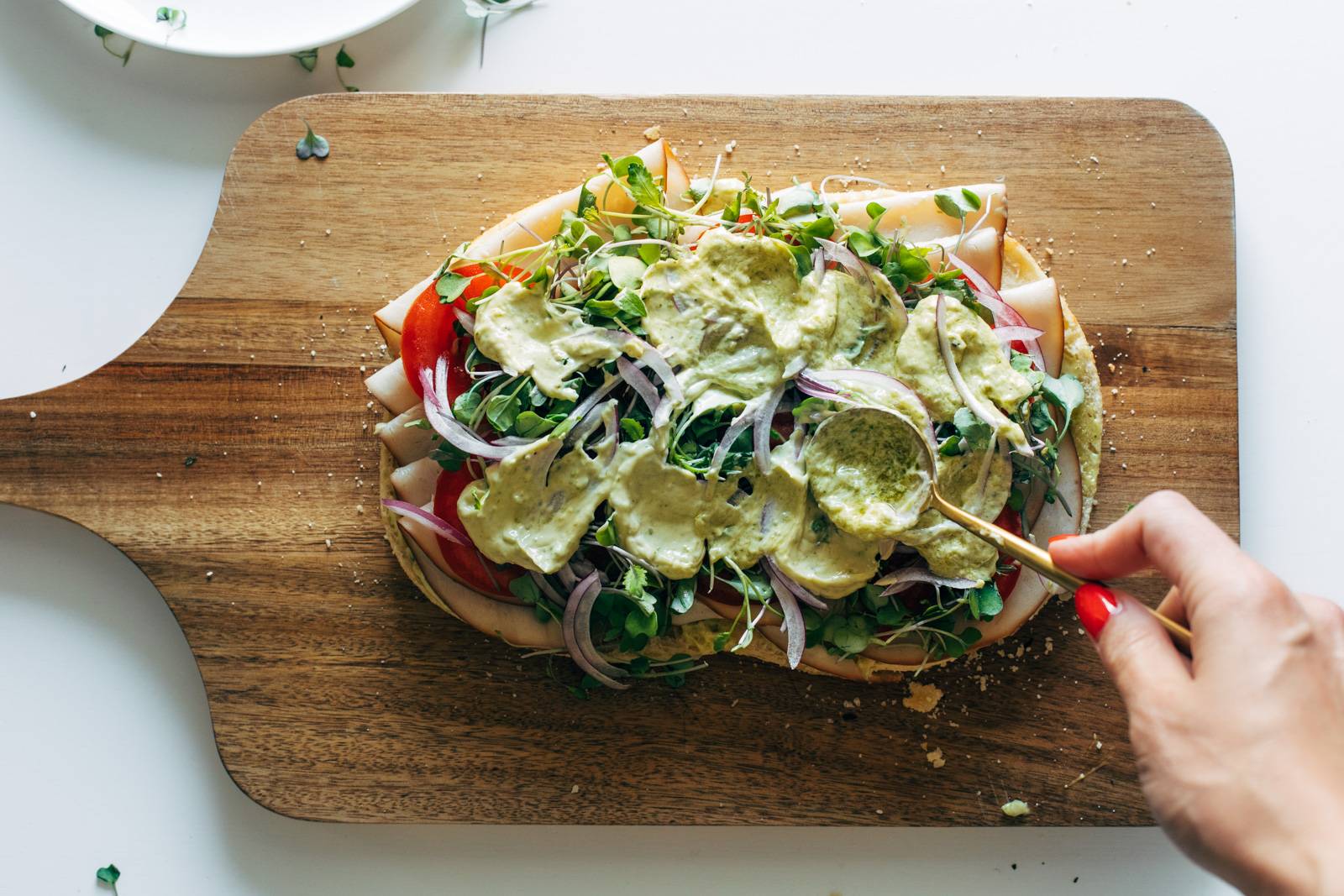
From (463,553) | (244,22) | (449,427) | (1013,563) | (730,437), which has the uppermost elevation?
(244,22)

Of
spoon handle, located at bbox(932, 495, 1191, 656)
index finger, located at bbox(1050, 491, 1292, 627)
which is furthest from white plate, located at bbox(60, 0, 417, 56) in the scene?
index finger, located at bbox(1050, 491, 1292, 627)

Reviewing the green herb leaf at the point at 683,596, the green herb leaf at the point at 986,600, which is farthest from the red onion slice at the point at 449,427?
the green herb leaf at the point at 986,600

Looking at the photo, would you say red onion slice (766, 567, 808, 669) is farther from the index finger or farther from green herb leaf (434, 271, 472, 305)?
green herb leaf (434, 271, 472, 305)

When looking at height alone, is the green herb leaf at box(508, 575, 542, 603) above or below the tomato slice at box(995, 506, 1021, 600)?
below

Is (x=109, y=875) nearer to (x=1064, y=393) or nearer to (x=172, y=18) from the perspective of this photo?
(x=172, y=18)

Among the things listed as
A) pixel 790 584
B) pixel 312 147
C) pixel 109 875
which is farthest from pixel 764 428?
pixel 109 875

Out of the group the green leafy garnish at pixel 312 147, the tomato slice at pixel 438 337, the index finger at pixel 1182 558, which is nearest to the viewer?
the index finger at pixel 1182 558

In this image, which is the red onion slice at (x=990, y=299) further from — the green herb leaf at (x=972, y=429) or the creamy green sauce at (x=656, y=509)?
the creamy green sauce at (x=656, y=509)
